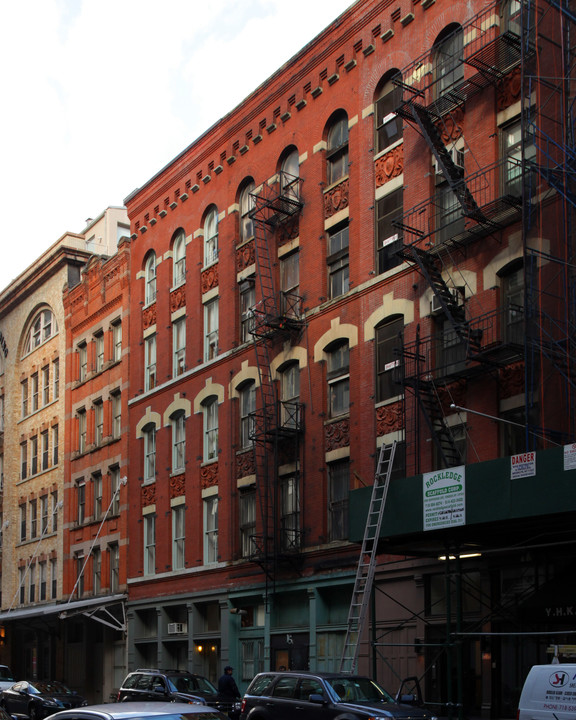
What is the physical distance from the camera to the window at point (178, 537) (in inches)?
1500

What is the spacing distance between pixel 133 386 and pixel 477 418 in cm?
2103

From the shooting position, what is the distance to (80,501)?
47.6 m

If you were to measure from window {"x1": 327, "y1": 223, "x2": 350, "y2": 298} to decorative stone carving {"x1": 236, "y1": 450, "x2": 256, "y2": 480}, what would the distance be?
6.20m

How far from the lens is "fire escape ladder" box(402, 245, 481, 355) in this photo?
24469 millimetres

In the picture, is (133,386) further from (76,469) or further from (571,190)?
(571,190)

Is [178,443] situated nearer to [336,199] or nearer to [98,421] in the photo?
[98,421]

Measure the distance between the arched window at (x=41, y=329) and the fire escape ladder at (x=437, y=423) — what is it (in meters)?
30.3

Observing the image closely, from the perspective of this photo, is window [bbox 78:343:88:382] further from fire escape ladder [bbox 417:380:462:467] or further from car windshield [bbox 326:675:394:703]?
car windshield [bbox 326:675:394:703]

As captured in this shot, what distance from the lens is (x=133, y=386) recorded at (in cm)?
4284

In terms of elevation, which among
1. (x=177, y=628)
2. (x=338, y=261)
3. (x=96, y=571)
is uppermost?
(x=338, y=261)

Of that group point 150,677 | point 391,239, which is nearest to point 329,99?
point 391,239

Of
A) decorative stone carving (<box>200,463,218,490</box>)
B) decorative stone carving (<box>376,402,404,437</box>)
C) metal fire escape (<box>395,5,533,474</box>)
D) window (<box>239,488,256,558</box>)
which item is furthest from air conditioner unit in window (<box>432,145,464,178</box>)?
decorative stone carving (<box>200,463,218,490</box>)

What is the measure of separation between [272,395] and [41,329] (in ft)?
81.2

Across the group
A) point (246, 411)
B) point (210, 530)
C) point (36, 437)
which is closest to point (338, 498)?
point (246, 411)
